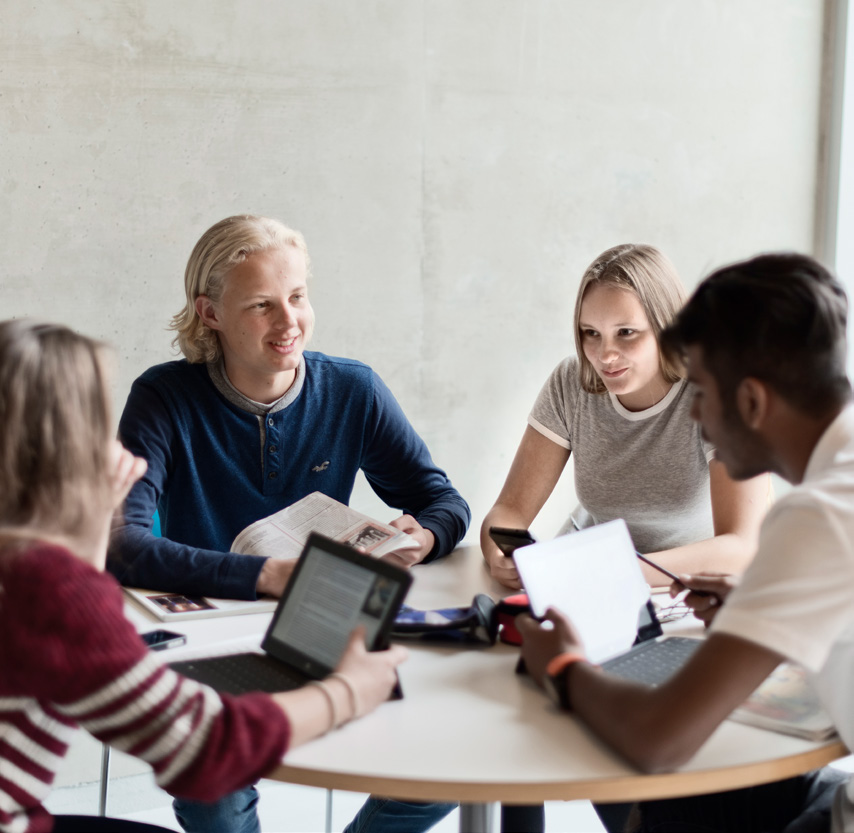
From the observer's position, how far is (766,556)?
1.08 meters

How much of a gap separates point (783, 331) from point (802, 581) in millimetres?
306

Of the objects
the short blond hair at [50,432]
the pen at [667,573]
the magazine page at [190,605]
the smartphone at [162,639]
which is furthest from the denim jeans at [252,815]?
the short blond hair at [50,432]

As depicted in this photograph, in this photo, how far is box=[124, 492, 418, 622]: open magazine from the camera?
174 centimetres

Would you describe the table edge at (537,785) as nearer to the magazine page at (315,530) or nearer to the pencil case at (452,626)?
the pencil case at (452,626)

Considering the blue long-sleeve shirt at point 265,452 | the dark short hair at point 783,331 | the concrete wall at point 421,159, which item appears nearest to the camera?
the dark short hair at point 783,331

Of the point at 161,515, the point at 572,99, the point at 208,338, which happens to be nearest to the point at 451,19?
the point at 572,99

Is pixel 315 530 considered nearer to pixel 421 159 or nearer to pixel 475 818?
pixel 475 818

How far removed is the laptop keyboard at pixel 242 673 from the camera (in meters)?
1.29

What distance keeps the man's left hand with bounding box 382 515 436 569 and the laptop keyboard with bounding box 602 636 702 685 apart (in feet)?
1.91

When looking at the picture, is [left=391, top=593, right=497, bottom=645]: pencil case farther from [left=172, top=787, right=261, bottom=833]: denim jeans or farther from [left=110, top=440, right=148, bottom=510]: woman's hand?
[left=172, top=787, right=261, bottom=833]: denim jeans

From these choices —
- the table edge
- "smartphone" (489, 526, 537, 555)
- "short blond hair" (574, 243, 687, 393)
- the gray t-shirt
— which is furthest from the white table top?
"short blond hair" (574, 243, 687, 393)

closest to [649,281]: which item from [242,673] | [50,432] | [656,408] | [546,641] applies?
[656,408]

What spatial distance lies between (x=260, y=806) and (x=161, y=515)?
3.43 feet

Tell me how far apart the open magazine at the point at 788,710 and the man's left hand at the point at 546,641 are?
23cm
